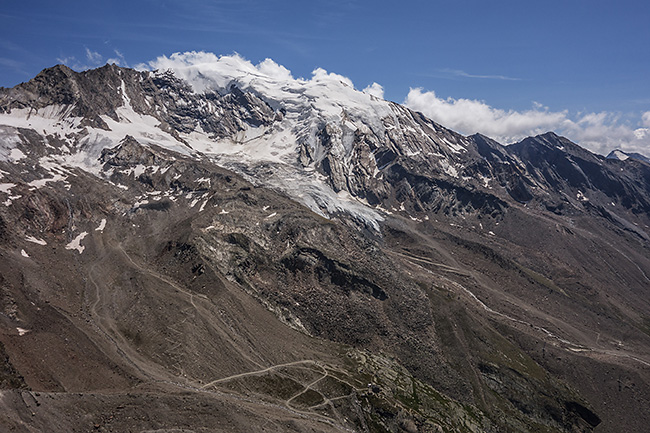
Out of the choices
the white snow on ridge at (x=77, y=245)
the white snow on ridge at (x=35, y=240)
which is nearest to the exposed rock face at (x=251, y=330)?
the white snow on ridge at (x=77, y=245)

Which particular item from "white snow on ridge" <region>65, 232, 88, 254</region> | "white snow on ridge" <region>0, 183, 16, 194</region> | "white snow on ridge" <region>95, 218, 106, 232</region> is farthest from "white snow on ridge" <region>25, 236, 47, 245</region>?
"white snow on ridge" <region>0, 183, 16, 194</region>

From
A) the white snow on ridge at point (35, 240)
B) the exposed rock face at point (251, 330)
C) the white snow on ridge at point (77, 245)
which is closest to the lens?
the exposed rock face at point (251, 330)

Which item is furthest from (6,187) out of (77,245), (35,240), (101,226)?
(77,245)

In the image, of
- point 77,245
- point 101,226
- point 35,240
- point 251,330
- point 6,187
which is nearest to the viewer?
point 251,330

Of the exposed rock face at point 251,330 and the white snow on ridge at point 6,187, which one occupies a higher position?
the white snow on ridge at point 6,187

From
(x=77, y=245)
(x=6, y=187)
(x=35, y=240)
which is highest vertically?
(x=6, y=187)

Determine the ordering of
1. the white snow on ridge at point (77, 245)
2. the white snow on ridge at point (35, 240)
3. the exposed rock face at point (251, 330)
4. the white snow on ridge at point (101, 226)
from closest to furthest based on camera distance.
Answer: the exposed rock face at point (251, 330), the white snow on ridge at point (35, 240), the white snow on ridge at point (77, 245), the white snow on ridge at point (101, 226)

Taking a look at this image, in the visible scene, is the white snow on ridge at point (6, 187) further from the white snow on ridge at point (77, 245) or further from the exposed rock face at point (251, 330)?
the white snow on ridge at point (77, 245)

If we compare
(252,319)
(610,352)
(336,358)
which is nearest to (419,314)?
(336,358)

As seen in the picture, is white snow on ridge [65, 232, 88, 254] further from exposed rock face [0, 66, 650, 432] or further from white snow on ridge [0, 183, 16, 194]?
white snow on ridge [0, 183, 16, 194]

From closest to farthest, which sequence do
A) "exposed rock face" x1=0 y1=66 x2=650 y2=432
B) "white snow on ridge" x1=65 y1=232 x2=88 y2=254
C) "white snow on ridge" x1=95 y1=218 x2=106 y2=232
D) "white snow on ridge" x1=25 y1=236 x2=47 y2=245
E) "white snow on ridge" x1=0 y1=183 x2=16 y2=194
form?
1. "exposed rock face" x1=0 y1=66 x2=650 y2=432
2. "white snow on ridge" x1=25 y1=236 x2=47 y2=245
3. "white snow on ridge" x1=65 y1=232 x2=88 y2=254
4. "white snow on ridge" x1=0 y1=183 x2=16 y2=194
5. "white snow on ridge" x1=95 y1=218 x2=106 y2=232

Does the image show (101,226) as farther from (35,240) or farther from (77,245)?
(35,240)
